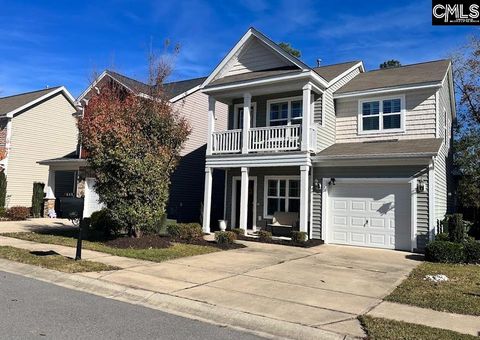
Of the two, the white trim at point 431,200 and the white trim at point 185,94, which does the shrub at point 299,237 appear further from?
the white trim at point 185,94

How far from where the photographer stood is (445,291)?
27.6 ft

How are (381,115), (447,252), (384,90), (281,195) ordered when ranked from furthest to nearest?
(281,195), (381,115), (384,90), (447,252)

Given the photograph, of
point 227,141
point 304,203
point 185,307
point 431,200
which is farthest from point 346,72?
point 185,307

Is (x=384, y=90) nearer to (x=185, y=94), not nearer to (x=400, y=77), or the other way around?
(x=400, y=77)

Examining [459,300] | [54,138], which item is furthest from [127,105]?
[54,138]

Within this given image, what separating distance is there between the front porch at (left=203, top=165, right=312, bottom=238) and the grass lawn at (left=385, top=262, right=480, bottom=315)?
262 inches

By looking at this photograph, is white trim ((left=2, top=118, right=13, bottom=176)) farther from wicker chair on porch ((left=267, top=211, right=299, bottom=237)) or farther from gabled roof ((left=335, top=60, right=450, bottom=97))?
gabled roof ((left=335, top=60, right=450, bottom=97))

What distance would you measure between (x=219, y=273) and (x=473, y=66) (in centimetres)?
2583

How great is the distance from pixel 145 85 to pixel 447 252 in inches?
517

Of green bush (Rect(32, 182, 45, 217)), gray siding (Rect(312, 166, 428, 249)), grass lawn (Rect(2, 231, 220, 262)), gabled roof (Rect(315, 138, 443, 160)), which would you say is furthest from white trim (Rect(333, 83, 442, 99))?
green bush (Rect(32, 182, 45, 217))

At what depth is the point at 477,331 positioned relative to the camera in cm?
591

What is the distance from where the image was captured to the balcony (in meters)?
16.5

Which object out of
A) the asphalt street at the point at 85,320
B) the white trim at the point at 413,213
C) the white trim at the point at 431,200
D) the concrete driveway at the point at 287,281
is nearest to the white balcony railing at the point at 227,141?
the concrete driveway at the point at 287,281

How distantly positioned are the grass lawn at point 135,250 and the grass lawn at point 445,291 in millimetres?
5789
